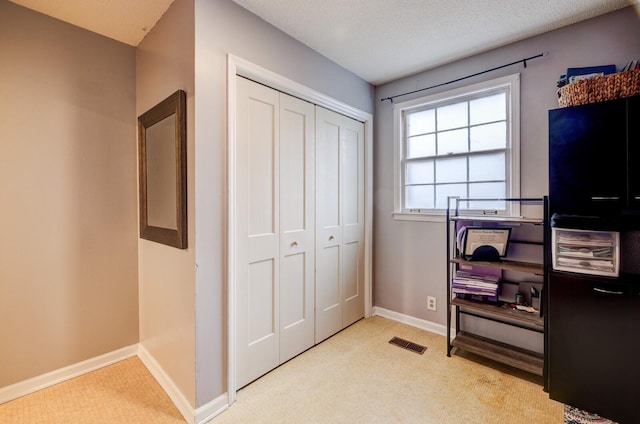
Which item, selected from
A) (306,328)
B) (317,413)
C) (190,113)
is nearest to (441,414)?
(317,413)

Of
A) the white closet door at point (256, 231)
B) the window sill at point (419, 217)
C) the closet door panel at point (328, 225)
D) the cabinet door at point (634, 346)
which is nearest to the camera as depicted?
the cabinet door at point (634, 346)

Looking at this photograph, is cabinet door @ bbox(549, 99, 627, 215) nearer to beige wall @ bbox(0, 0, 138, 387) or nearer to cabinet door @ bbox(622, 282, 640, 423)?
cabinet door @ bbox(622, 282, 640, 423)

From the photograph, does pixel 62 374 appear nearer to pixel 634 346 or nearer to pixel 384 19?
pixel 384 19

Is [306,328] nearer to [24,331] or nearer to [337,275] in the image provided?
[337,275]

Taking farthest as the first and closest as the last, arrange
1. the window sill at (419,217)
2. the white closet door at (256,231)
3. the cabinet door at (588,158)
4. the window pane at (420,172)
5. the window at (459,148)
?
the window pane at (420,172) < the window sill at (419,217) < the window at (459,148) < the white closet door at (256,231) < the cabinet door at (588,158)

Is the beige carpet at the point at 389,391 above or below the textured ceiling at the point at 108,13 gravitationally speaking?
below

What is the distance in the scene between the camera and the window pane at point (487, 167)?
2.42 metres

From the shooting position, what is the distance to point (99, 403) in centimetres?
184

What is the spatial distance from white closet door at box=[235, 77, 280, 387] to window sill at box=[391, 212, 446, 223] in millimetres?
1387

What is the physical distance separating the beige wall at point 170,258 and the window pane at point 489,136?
2280mm

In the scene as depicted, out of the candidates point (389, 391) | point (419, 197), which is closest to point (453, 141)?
point (419, 197)

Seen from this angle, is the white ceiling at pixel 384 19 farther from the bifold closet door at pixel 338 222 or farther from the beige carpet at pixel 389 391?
the beige carpet at pixel 389 391

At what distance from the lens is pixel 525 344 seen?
90.2 inches

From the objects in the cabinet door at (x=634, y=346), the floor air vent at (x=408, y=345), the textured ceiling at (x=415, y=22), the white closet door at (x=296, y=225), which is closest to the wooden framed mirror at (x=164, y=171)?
the white closet door at (x=296, y=225)
